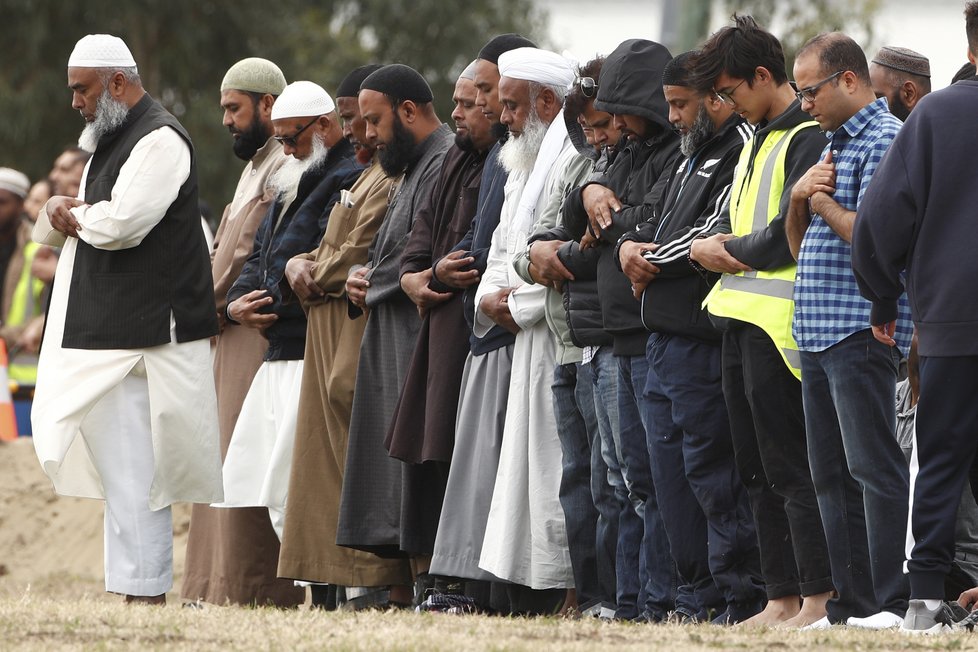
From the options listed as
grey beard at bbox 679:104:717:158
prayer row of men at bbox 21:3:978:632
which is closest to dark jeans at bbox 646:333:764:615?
prayer row of men at bbox 21:3:978:632

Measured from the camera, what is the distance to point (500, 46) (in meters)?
8.24

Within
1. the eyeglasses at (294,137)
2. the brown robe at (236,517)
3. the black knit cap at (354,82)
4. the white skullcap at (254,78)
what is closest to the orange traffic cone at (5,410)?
the brown robe at (236,517)

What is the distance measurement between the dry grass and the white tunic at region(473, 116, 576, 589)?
1249 mm

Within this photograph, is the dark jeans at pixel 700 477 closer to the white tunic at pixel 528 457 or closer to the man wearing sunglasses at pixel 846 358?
the man wearing sunglasses at pixel 846 358

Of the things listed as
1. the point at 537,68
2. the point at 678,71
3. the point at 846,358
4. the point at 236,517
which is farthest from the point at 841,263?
the point at 236,517

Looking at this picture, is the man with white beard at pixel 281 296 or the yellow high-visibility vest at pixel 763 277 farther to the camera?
the man with white beard at pixel 281 296

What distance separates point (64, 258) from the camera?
8273mm

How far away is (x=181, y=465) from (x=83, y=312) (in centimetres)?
84

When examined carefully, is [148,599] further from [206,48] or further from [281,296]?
[206,48]

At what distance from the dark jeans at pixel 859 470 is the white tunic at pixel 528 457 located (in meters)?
1.69

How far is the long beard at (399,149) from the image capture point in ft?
28.8

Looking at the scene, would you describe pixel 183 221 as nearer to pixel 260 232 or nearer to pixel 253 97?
pixel 260 232

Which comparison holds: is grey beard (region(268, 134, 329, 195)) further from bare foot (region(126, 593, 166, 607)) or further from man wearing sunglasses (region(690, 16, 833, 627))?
man wearing sunglasses (region(690, 16, 833, 627))

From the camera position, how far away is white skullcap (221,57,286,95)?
983 cm
